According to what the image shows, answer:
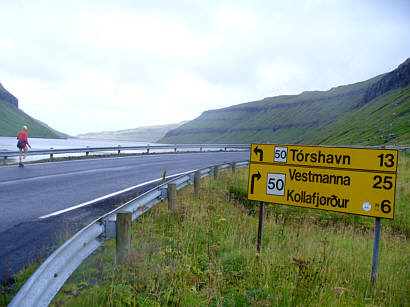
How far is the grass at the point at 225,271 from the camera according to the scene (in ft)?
10.6

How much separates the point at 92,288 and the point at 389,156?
4.06 meters

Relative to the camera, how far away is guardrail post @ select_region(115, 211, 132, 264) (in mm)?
3639

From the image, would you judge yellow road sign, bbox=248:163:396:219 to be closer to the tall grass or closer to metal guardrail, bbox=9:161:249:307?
the tall grass

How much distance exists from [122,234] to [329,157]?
317 cm

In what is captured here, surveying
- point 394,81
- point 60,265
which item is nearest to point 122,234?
point 60,265

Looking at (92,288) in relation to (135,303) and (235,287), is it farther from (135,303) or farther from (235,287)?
(235,287)

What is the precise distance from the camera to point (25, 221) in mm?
5445

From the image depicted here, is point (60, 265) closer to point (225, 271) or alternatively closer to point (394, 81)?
point (225, 271)

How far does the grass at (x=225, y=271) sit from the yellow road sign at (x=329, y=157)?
1271mm

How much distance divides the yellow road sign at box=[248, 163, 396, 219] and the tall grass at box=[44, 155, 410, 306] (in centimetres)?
76

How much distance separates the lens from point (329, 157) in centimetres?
461

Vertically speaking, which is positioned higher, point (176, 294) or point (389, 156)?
point (389, 156)

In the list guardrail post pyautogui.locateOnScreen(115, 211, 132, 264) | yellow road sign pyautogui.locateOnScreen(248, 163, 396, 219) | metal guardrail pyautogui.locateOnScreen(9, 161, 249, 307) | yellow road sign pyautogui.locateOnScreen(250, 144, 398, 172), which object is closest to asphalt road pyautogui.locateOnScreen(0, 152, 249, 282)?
metal guardrail pyautogui.locateOnScreen(9, 161, 249, 307)

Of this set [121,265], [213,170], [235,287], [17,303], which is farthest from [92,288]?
[213,170]
